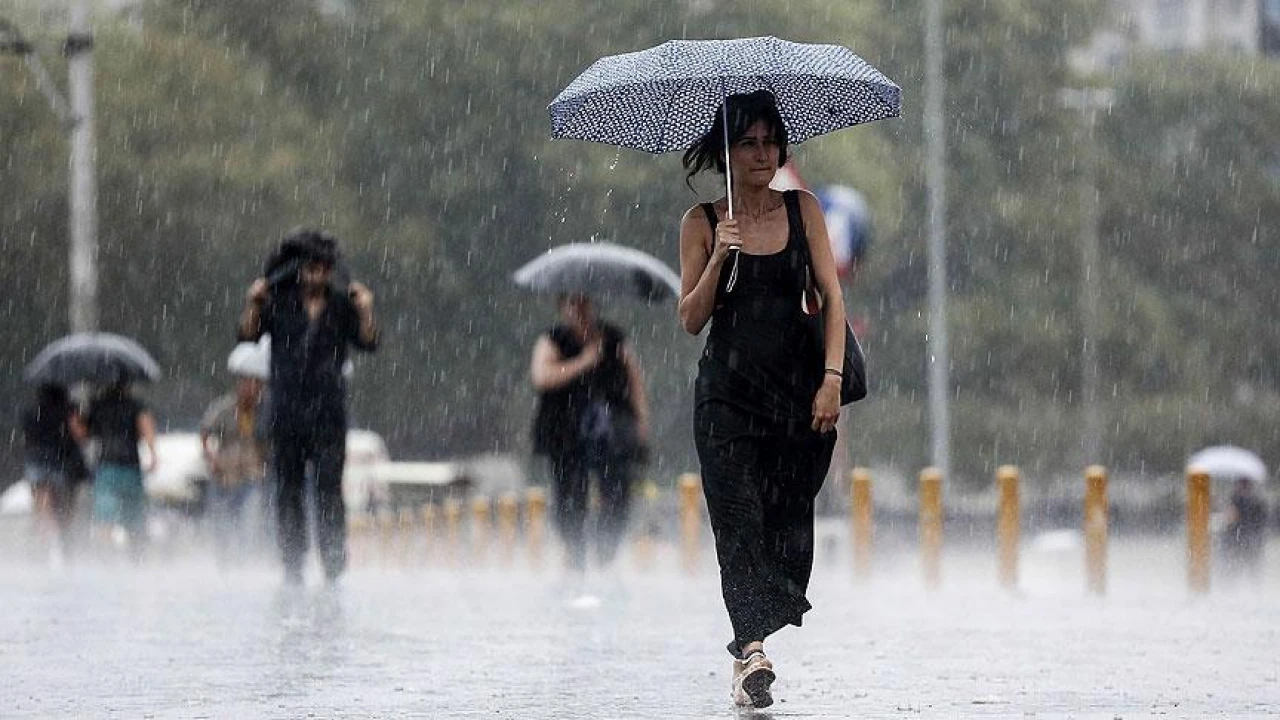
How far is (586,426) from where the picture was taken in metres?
14.6

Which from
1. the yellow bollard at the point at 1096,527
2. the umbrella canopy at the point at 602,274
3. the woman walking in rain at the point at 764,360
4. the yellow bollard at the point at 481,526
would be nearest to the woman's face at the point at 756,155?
the woman walking in rain at the point at 764,360

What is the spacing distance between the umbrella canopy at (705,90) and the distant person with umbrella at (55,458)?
13826mm

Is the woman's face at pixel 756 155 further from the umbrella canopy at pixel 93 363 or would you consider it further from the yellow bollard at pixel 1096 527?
the umbrella canopy at pixel 93 363

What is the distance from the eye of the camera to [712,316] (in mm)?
8523

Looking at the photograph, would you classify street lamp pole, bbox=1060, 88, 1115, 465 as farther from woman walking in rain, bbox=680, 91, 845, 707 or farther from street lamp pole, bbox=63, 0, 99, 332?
woman walking in rain, bbox=680, 91, 845, 707

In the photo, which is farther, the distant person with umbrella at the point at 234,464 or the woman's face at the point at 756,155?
the distant person with umbrella at the point at 234,464

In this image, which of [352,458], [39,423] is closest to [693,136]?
[39,423]

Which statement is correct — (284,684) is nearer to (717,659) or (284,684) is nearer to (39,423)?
(717,659)

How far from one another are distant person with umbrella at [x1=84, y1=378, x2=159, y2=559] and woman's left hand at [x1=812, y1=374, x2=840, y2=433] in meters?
12.8

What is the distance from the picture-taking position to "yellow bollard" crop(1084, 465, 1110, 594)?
1730 cm

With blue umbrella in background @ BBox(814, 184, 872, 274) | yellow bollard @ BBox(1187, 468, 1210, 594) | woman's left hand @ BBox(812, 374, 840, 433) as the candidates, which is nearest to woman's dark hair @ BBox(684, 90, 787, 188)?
woman's left hand @ BBox(812, 374, 840, 433)

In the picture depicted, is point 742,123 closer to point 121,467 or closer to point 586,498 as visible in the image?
point 586,498

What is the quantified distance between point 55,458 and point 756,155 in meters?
15.0

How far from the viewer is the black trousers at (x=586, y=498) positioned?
47.8 ft
